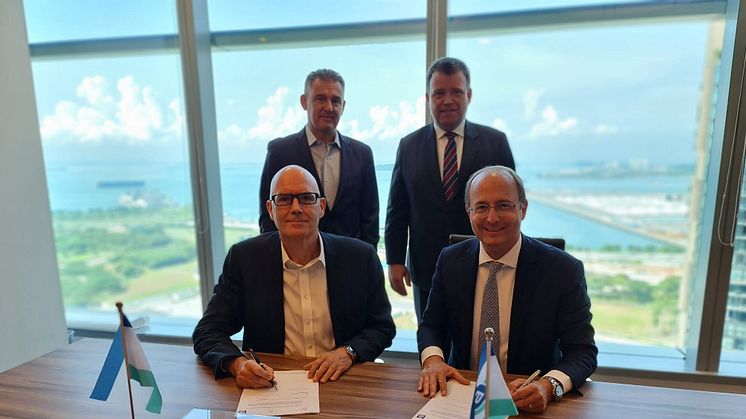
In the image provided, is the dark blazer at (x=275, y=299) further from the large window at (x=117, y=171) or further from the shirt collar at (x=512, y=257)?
the large window at (x=117, y=171)

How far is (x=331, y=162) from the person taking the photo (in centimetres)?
226

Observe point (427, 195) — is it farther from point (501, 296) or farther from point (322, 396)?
point (322, 396)

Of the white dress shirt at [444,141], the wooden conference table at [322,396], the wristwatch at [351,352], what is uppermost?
the white dress shirt at [444,141]

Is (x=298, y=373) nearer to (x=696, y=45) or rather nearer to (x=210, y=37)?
(x=210, y=37)

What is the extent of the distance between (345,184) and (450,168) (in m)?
0.53

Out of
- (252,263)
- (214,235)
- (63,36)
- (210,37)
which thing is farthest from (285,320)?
(63,36)

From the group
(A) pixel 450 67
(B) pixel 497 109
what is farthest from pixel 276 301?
(B) pixel 497 109

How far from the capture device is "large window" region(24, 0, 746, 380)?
2516 mm

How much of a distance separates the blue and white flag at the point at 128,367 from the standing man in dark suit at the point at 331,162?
108cm

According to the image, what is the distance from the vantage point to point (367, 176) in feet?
7.52

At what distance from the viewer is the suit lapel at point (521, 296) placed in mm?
1389

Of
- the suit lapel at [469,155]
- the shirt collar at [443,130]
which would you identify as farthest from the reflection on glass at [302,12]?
the suit lapel at [469,155]

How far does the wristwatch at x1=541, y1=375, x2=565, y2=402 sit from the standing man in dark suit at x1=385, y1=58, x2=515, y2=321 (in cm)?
102

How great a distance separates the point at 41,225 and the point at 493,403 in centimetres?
309
